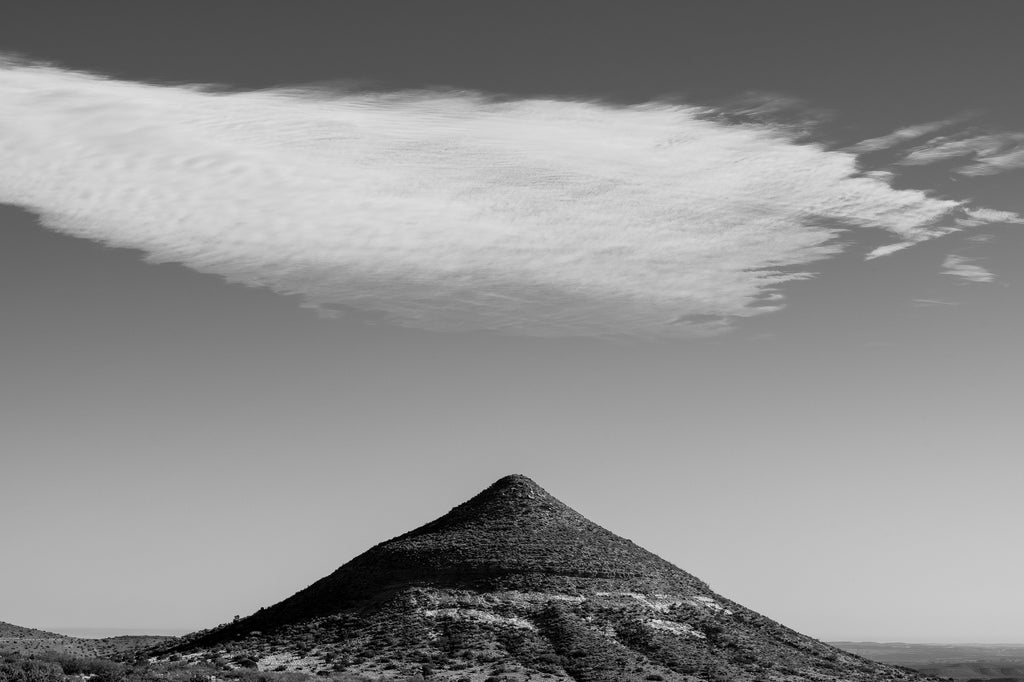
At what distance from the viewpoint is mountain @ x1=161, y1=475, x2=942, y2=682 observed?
3120 inches

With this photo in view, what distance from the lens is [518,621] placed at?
284ft

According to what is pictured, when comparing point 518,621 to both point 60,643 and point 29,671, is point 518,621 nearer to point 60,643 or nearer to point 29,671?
point 29,671

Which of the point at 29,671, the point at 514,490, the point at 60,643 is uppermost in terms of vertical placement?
the point at 514,490

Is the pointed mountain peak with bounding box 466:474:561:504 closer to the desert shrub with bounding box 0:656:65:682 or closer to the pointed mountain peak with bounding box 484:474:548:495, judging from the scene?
the pointed mountain peak with bounding box 484:474:548:495

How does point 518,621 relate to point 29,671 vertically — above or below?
above

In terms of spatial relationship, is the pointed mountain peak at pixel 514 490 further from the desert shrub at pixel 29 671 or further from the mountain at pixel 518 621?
the desert shrub at pixel 29 671

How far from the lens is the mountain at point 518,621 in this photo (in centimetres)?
7925

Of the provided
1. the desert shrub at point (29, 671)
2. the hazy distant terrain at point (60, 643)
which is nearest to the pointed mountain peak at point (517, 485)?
the hazy distant terrain at point (60, 643)

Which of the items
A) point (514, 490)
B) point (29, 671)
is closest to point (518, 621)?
point (514, 490)

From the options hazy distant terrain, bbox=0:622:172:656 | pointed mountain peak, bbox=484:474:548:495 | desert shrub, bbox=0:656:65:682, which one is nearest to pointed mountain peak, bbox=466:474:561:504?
pointed mountain peak, bbox=484:474:548:495

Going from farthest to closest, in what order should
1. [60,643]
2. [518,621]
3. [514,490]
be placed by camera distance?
[514,490], [60,643], [518,621]

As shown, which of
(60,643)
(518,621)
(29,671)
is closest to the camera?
(29,671)

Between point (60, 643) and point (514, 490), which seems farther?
point (514, 490)

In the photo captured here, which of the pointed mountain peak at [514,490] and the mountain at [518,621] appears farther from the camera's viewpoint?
the pointed mountain peak at [514,490]
